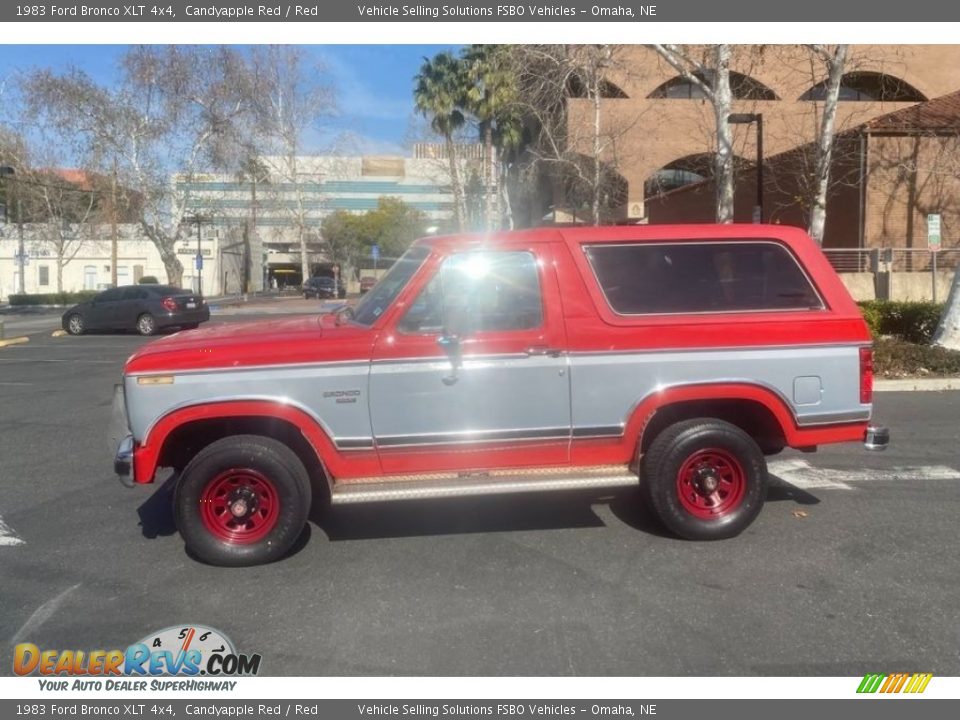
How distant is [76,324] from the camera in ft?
85.4

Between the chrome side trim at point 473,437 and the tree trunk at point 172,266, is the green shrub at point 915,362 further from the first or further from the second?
the tree trunk at point 172,266

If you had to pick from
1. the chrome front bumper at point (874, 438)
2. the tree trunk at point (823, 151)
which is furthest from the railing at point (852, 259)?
the chrome front bumper at point (874, 438)

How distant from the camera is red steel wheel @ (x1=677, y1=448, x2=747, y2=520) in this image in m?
5.64

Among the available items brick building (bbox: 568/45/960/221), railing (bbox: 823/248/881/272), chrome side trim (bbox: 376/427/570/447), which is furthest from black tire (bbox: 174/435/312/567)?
brick building (bbox: 568/45/960/221)

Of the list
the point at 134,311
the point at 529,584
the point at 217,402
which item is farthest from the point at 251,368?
the point at 134,311

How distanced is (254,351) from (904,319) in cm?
1442

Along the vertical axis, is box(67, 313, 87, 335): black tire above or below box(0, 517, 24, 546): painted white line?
above

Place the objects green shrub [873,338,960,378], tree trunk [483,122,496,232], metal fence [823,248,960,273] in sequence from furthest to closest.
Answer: tree trunk [483,122,496,232]
metal fence [823,248,960,273]
green shrub [873,338,960,378]

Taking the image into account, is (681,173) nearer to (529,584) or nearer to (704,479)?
(704,479)

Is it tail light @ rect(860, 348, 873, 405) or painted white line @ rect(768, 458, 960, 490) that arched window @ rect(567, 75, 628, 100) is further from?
tail light @ rect(860, 348, 873, 405)

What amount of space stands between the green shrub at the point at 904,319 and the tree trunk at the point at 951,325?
2.95ft

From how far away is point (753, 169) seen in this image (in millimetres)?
29266

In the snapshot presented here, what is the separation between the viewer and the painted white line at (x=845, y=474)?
7.11 metres

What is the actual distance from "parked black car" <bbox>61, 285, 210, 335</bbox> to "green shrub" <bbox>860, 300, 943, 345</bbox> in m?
18.9
